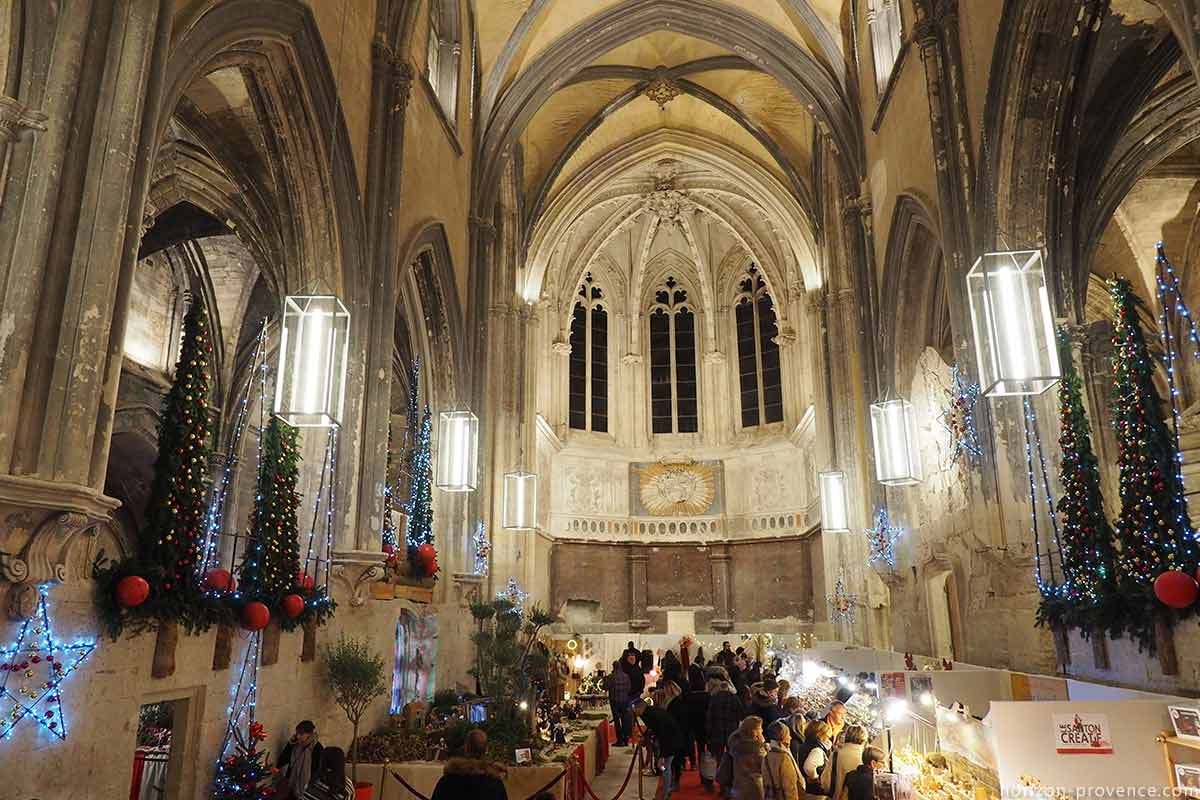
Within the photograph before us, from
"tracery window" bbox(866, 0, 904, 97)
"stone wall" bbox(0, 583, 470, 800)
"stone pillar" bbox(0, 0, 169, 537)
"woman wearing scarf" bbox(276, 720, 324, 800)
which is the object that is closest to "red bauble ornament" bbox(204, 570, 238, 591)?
"stone wall" bbox(0, 583, 470, 800)

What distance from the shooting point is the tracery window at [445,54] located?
1493 centimetres

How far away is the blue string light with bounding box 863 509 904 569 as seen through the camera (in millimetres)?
14203

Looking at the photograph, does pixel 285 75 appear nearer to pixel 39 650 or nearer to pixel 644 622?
pixel 39 650

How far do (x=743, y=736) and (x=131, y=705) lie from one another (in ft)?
13.9

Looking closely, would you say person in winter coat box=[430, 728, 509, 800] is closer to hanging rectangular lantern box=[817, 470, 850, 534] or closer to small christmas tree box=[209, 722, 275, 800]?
small christmas tree box=[209, 722, 275, 800]

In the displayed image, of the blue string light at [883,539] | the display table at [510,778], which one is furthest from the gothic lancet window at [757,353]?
the display table at [510,778]

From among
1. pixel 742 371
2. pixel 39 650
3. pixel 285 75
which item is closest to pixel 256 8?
pixel 285 75

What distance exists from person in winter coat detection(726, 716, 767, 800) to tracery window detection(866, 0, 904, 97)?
34.8 feet

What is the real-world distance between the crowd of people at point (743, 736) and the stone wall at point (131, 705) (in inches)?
133

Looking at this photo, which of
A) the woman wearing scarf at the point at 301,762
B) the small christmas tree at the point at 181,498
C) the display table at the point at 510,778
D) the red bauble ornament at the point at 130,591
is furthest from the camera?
the display table at the point at 510,778

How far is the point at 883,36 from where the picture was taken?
561 inches

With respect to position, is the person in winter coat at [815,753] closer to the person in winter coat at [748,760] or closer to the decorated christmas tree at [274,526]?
the person in winter coat at [748,760]

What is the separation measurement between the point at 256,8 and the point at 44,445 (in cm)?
497

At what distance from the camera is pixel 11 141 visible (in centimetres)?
506
